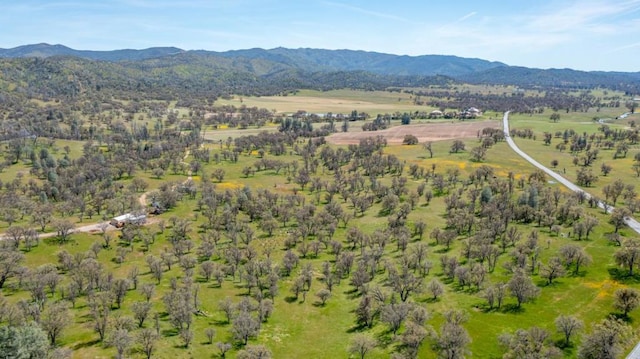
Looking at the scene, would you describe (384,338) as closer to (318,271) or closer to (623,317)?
(318,271)

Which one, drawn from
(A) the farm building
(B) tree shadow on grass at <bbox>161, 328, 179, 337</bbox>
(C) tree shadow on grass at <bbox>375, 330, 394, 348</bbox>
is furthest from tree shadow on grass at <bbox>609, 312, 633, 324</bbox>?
(A) the farm building

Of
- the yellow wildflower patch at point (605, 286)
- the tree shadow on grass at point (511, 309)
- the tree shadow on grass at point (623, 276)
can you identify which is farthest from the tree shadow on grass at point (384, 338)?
the tree shadow on grass at point (623, 276)

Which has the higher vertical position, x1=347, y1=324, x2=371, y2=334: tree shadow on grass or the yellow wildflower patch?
the yellow wildflower patch

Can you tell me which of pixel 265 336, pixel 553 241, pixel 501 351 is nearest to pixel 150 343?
pixel 265 336

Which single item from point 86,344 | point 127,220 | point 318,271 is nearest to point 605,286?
point 318,271

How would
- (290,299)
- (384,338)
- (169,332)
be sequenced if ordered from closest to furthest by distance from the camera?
(384,338), (169,332), (290,299)

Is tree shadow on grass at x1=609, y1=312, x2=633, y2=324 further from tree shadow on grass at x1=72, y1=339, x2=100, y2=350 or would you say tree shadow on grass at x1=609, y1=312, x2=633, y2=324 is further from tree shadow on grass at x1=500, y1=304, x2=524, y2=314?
tree shadow on grass at x1=72, y1=339, x2=100, y2=350

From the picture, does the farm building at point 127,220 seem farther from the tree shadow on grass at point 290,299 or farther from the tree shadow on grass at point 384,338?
the tree shadow on grass at point 384,338

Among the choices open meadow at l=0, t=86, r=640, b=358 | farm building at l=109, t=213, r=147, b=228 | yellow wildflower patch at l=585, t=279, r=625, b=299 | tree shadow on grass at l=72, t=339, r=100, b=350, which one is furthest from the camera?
farm building at l=109, t=213, r=147, b=228

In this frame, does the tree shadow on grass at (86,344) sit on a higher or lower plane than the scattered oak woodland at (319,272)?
lower

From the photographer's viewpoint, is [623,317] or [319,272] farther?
[319,272]

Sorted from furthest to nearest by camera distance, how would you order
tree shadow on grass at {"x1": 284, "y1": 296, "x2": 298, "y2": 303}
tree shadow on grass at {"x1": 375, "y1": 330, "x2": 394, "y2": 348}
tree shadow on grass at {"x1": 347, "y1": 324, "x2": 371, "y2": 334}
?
1. tree shadow on grass at {"x1": 284, "y1": 296, "x2": 298, "y2": 303}
2. tree shadow on grass at {"x1": 347, "y1": 324, "x2": 371, "y2": 334}
3. tree shadow on grass at {"x1": 375, "y1": 330, "x2": 394, "y2": 348}

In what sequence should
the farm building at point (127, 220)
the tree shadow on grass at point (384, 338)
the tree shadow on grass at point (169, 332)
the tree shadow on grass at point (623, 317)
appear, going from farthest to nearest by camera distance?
the farm building at point (127, 220) → the tree shadow on grass at point (169, 332) → the tree shadow on grass at point (623, 317) → the tree shadow on grass at point (384, 338)
